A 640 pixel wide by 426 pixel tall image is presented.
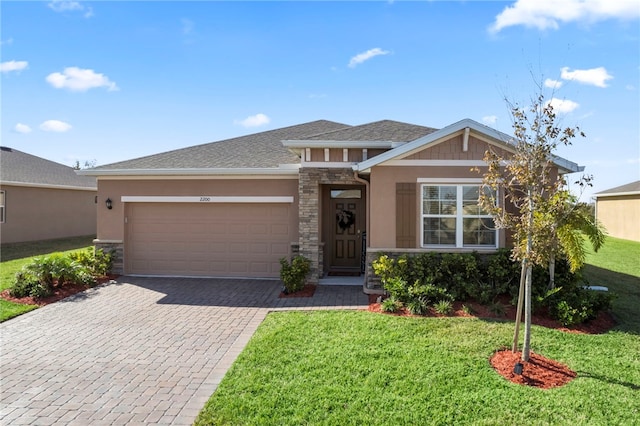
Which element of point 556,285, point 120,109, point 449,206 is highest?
point 120,109

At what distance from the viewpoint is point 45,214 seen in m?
19.4

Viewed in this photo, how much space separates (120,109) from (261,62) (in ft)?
20.8

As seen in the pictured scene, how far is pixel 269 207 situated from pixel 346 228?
2469mm

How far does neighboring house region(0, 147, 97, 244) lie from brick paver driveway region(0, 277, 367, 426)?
1224cm

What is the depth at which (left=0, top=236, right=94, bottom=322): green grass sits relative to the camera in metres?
7.87

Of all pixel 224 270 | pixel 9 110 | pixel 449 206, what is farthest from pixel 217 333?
pixel 9 110

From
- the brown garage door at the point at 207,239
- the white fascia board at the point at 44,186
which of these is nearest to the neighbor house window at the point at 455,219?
the brown garage door at the point at 207,239

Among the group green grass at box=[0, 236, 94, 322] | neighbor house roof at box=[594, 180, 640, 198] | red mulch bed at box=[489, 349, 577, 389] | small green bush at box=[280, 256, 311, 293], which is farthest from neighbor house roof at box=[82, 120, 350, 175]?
neighbor house roof at box=[594, 180, 640, 198]

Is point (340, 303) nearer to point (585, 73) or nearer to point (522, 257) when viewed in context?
point (522, 257)

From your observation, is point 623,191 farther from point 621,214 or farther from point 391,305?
point 391,305

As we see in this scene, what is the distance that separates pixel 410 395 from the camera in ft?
14.1

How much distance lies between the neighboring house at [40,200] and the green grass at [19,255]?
742 mm

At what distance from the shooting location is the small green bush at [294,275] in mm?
8953

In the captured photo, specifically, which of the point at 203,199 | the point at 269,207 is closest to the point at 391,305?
the point at 269,207
